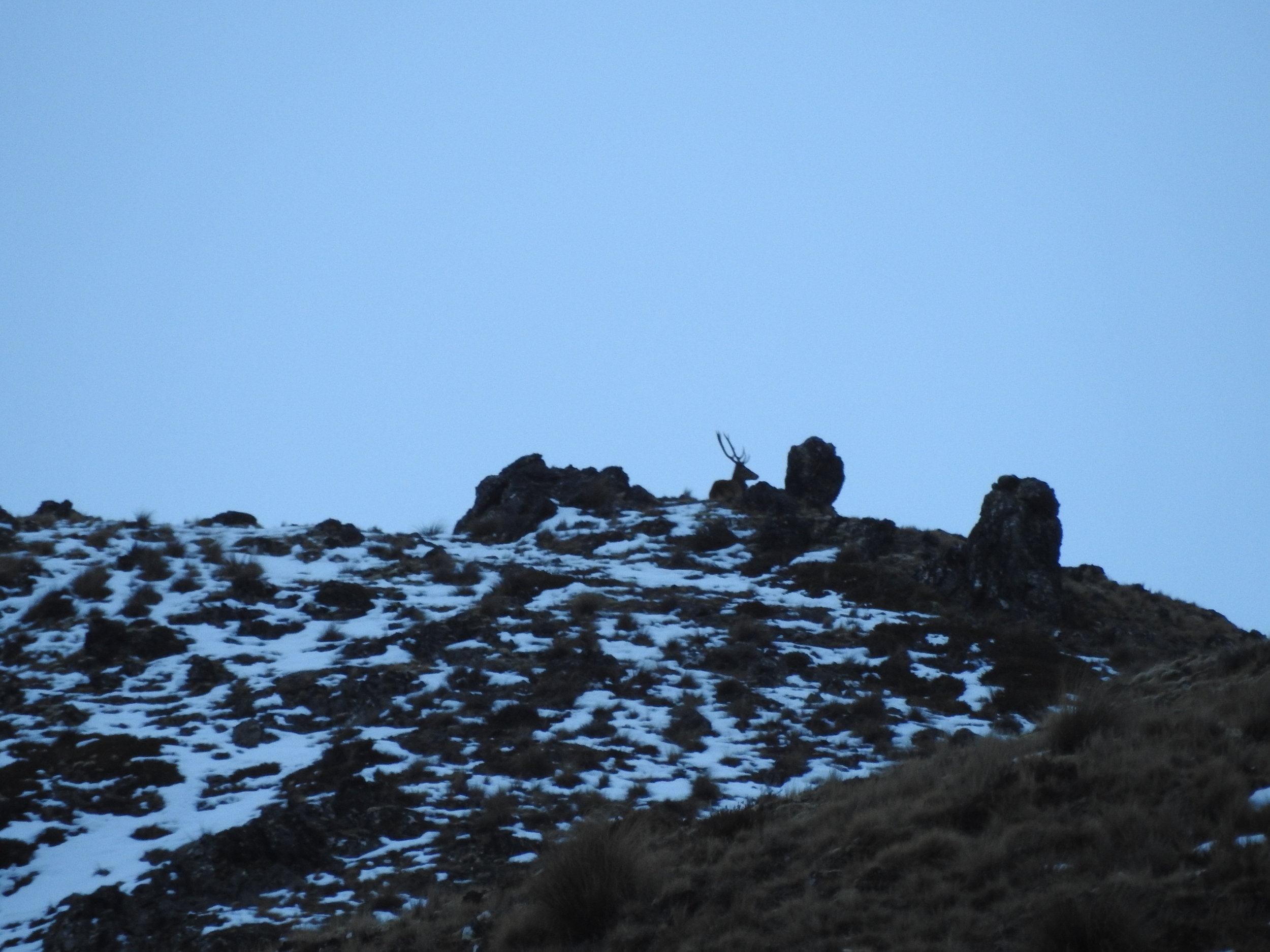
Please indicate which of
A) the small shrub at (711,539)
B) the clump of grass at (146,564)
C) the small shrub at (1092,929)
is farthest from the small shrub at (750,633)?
the small shrub at (1092,929)

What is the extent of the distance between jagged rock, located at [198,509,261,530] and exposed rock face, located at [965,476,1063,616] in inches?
685

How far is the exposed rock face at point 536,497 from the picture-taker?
29656 mm

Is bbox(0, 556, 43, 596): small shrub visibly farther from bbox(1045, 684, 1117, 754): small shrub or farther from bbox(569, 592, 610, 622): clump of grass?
bbox(1045, 684, 1117, 754): small shrub

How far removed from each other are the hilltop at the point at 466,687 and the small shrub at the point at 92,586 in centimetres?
7

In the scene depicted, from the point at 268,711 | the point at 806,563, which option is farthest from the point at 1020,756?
the point at 806,563

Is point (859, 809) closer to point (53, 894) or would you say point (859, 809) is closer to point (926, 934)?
point (926, 934)

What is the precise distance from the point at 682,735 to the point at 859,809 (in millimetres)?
6017

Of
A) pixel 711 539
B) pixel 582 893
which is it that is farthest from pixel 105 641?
pixel 711 539

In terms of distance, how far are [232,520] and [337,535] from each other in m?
3.37

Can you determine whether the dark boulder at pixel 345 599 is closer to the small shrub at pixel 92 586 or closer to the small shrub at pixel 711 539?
the small shrub at pixel 92 586

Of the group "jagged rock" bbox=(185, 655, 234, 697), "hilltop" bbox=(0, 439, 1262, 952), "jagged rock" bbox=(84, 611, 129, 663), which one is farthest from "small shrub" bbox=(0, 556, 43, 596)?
"jagged rock" bbox=(185, 655, 234, 697)

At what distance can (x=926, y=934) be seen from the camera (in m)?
7.30

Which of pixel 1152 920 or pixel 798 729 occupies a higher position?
pixel 798 729

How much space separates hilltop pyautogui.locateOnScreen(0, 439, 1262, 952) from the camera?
11.6 m
